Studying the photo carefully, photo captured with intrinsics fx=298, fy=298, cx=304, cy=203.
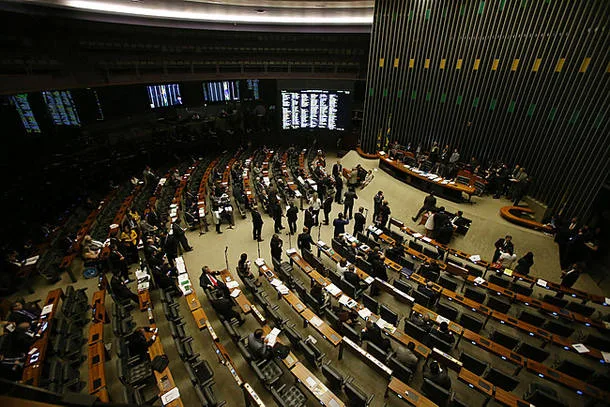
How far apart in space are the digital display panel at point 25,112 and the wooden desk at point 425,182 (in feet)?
58.7

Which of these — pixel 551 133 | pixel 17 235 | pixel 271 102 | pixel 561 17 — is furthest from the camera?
pixel 271 102

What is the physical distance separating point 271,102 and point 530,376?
2188 centimetres

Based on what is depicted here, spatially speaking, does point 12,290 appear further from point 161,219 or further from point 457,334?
point 457,334

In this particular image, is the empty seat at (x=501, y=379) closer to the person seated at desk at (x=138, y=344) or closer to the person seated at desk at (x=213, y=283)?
the person seated at desk at (x=213, y=283)

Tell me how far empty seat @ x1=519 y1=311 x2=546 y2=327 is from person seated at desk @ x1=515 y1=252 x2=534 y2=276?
1723 mm

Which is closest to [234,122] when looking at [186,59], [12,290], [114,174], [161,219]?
[186,59]

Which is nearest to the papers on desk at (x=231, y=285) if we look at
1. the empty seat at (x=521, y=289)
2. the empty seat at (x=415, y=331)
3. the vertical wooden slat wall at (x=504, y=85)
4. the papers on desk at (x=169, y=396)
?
the papers on desk at (x=169, y=396)

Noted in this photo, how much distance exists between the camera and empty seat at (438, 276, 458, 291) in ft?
27.1

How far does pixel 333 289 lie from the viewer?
8047mm

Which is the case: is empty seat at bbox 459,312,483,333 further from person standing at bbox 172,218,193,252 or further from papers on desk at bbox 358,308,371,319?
person standing at bbox 172,218,193,252

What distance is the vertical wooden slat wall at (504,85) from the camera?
10750 millimetres

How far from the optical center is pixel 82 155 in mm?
15555

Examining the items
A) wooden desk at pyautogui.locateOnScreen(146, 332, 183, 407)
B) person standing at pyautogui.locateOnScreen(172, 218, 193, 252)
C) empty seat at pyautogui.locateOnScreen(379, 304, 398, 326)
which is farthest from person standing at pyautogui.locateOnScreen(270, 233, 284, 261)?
wooden desk at pyautogui.locateOnScreen(146, 332, 183, 407)

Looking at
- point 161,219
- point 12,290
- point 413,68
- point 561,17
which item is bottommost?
point 12,290
